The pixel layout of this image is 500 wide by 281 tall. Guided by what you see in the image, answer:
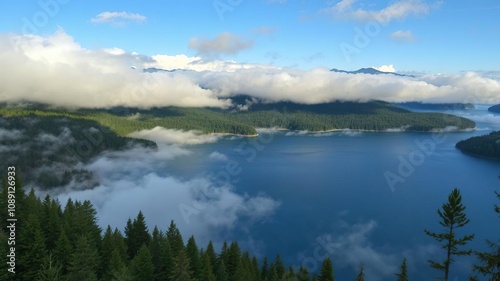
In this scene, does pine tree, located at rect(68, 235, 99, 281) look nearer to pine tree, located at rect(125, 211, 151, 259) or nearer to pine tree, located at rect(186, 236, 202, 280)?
pine tree, located at rect(186, 236, 202, 280)

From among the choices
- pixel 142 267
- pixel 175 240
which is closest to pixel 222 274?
pixel 175 240

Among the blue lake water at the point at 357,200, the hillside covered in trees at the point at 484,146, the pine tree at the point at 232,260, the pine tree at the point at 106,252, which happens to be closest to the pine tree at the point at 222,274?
the pine tree at the point at 232,260

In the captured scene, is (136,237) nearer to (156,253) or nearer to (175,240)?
(175,240)

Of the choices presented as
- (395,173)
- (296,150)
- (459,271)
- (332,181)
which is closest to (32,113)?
(296,150)

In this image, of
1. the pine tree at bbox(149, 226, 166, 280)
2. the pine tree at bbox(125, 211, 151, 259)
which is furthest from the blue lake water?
the pine tree at bbox(149, 226, 166, 280)

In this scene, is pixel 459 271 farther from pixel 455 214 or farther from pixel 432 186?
pixel 432 186
